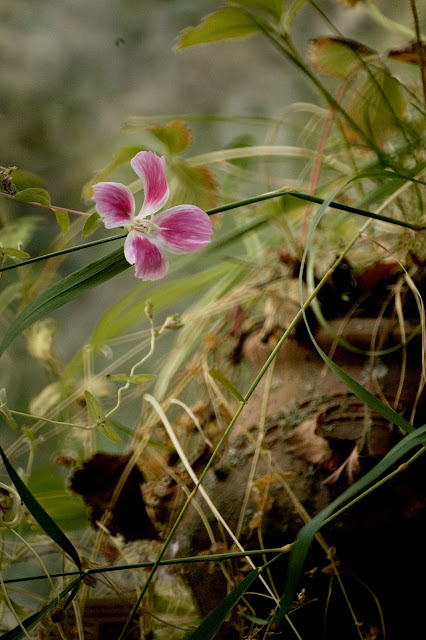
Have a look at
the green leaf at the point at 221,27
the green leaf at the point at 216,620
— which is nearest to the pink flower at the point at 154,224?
the green leaf at the point at 216,620

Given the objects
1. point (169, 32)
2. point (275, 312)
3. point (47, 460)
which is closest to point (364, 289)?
point (275, 312)

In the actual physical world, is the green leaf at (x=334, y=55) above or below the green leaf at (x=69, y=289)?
above

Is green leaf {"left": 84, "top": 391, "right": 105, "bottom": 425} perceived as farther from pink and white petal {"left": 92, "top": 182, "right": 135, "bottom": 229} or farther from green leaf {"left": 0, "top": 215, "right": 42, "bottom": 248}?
green leaf {"left": 0, "top": 215, "right": 42, "bottom": 248}

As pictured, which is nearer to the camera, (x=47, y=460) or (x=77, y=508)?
(x=77, y=508)

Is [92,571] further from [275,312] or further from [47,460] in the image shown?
[47,460]

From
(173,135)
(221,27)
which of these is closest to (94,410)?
(173,135)

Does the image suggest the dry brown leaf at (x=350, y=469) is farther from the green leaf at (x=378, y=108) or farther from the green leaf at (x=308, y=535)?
the green leaf at (x=378, y=108)
